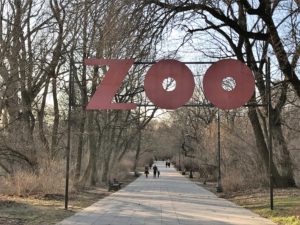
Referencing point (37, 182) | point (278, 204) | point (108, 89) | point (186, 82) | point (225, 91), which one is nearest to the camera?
point (225, 91)

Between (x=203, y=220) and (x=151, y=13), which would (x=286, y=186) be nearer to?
(x=203, y=220)

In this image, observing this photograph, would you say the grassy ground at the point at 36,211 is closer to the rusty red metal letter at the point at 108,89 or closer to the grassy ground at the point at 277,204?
the rusty red metal letter at the point at 108,89

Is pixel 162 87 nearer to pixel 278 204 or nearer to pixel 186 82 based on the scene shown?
pixel 186 82

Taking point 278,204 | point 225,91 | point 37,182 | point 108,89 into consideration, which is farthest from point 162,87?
point 37,182

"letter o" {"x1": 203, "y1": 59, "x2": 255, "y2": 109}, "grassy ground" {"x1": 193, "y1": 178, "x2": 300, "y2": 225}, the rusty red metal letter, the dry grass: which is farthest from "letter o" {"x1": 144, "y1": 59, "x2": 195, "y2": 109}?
the dry grass

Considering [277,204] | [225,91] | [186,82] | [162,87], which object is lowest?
[277,204]

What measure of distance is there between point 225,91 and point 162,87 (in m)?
2.16

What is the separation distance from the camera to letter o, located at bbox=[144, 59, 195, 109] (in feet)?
59.4

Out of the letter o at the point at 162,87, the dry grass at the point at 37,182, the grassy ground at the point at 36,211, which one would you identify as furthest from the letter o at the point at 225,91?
the dry grass at the point at 37,182

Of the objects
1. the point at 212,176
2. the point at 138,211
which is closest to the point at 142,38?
the point at 138,211

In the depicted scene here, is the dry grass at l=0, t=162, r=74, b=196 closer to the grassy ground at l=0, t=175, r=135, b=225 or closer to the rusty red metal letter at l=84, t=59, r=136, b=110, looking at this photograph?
the grassy ground at l=0, t=175, r=135, b=225

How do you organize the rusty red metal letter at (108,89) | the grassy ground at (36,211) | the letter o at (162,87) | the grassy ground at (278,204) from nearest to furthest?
the grassy ground at (36,211) < the grassy ground at (278,204) < the letter o at (162,87) < the rusty red metal letter at (108,89)

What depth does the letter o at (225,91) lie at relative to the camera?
18156mm

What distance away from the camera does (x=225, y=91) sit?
59.7 ft
